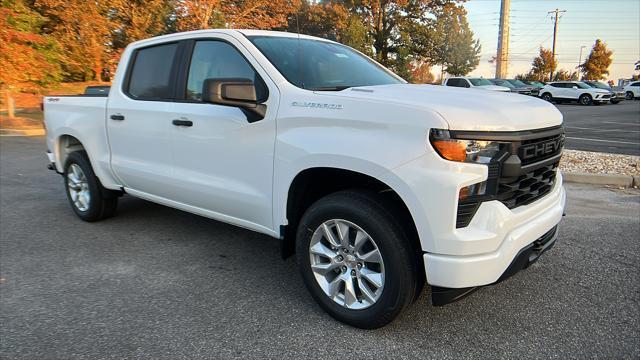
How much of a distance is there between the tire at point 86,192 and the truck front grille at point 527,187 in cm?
407

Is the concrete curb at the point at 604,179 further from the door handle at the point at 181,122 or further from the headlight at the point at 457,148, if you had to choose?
the door handle at the point at 181,122

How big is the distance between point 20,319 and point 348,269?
2.18 meters

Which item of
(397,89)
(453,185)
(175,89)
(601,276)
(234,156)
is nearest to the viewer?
(453,185)

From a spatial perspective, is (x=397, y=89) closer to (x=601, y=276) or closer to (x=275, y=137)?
(x=275, y=137)

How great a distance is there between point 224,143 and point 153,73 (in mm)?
1394

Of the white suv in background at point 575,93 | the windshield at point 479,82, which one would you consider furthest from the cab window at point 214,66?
the white suv in background at point 575,93

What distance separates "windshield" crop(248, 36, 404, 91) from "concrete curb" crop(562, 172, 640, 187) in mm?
4621

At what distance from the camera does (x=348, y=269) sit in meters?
3.10

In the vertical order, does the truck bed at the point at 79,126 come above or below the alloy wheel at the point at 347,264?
above

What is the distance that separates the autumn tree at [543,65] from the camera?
2571 inches

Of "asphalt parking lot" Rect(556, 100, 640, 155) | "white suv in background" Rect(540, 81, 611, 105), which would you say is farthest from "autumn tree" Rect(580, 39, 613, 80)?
"asphalt parking lot" Rect(556, 100, 640, 155)

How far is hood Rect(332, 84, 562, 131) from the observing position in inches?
104

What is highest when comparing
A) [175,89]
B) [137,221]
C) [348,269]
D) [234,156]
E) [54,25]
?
[54,25]

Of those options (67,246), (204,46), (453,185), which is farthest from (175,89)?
(453,185)
